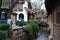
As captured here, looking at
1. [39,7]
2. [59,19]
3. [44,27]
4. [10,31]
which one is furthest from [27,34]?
[39,7]

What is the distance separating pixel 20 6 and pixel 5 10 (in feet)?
43.1

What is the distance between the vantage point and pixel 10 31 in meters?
14.9

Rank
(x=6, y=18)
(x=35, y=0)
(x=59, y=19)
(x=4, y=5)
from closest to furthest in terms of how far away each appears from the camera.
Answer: (x=59, y=19)
(x=4, y=5)
(x=6, y=18)
(x=35, y=0)

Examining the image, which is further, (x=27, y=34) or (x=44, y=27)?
(x=44, y=27)

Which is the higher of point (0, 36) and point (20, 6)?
point (20, 6)

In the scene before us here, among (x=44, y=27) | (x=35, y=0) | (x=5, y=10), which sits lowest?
(x=44, y=27)

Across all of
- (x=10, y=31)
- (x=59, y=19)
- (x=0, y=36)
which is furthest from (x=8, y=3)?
(x=59, y=19)

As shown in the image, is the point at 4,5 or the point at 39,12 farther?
the point at 39,12

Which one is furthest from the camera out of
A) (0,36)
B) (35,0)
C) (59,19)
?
(35,0)

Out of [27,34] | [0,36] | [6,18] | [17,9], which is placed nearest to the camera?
[0,36]

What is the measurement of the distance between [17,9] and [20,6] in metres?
1.32

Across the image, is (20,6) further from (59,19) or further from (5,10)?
(59,19)

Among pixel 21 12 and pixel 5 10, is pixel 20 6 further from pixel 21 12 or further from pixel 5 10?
pixel 5 10

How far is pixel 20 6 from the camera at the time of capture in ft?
133
